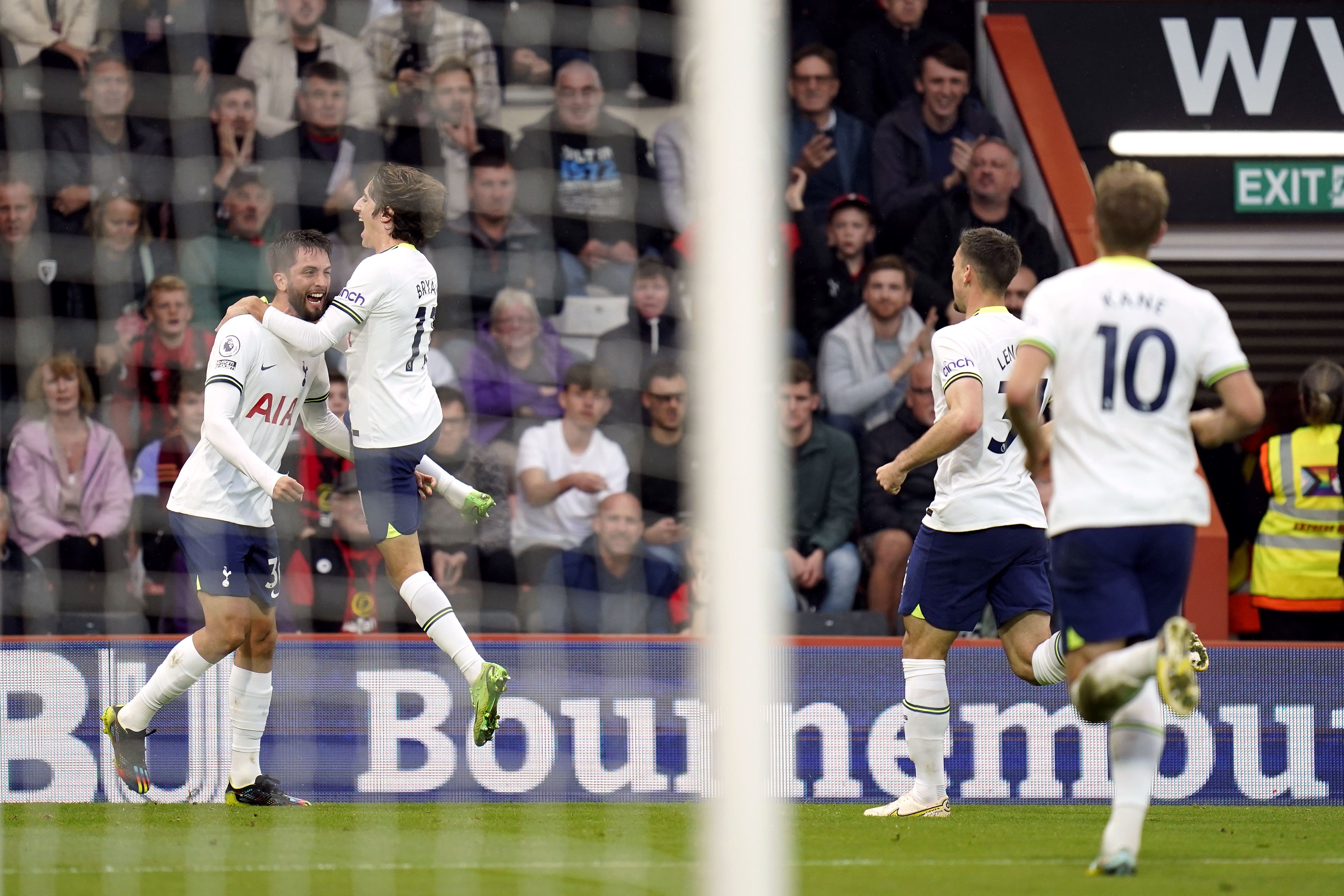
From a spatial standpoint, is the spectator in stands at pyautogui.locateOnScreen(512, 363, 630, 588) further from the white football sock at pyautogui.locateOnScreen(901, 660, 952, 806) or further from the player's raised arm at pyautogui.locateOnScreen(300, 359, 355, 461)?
the white football sock at pyautogui.locateOnScreen(901, 660, 952, 806)

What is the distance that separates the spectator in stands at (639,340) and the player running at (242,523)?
176 cm

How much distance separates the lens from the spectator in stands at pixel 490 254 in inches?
320

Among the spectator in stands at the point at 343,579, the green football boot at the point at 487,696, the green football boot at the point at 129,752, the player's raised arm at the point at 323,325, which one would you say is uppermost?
the player's raised arm at the point at 323,325

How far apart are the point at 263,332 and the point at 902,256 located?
438 cm

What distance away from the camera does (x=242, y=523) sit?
618 centimetres

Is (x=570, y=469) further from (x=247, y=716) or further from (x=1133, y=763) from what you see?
(x=1133, y=763)

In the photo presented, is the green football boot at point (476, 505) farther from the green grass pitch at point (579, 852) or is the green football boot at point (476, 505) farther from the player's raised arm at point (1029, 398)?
the player's raised arm at point (1029, 398)

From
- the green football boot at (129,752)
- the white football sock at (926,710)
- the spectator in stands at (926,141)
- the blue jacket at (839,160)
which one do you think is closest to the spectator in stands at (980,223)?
the spectator in stands at (926,141)

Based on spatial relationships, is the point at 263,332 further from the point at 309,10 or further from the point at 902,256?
the point at 902,256

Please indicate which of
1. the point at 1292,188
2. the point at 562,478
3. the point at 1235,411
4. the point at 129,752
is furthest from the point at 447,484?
the point at 1292,188

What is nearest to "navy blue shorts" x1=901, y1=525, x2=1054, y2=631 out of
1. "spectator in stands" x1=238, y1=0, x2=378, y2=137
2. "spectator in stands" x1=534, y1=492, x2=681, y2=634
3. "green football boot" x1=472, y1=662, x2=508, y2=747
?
"green football boot" x1=472, y1=662, x2=508, y2=747

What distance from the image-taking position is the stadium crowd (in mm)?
7680

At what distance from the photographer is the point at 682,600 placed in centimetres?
802

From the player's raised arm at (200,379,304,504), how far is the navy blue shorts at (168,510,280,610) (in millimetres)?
226
